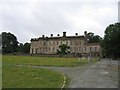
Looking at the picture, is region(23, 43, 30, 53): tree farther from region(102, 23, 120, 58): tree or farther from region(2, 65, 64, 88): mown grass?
region(2, 65, 64, 88): mown grass

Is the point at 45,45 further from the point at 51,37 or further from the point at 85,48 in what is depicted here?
the point at 85,48

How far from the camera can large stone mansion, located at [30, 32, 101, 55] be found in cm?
14836

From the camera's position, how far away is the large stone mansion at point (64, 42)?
487 feet

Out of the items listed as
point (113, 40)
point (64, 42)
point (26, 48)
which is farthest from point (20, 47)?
point (113, 40)

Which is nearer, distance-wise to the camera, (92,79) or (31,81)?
(31,81)

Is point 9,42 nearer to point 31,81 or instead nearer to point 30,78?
point 30,78

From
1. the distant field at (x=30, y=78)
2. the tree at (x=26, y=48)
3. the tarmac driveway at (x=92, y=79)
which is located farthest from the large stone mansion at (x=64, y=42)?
the distant field at (x=30, y=78)

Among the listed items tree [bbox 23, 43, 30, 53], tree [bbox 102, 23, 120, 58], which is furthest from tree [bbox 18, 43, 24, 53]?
tree [bbox 102, 23, 120, 58]

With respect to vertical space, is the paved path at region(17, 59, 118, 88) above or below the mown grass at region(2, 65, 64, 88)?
below

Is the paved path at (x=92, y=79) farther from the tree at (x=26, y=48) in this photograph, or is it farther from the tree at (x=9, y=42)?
the tree at (x=26, y=48)

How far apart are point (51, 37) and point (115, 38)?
128595mm

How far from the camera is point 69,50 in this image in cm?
15075

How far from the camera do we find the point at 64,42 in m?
157

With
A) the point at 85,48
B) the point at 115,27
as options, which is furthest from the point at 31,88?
the point at 85,48
